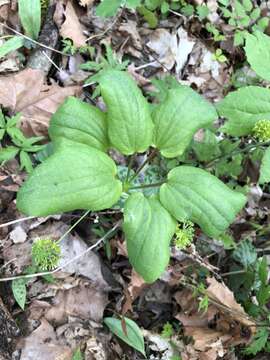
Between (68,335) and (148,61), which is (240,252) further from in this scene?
(148,61)

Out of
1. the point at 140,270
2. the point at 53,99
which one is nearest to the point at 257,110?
the point at 140,270

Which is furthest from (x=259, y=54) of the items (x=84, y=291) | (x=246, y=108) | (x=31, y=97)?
(x=84, y=291)

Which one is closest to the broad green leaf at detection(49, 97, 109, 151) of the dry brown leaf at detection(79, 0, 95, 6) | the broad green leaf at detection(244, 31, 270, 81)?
the broad green leaf at detection(244, 31, 270, 81)

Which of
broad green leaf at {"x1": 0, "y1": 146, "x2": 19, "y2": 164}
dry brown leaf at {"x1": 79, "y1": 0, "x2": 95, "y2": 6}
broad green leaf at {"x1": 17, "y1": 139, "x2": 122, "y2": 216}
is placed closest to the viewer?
broad green leaf at {"x1": 17, "y1": 139, "x2": 122, "y2": 216}

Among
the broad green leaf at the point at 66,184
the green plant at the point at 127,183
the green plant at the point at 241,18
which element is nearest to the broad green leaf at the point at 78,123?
the green plant at the point at 127,183

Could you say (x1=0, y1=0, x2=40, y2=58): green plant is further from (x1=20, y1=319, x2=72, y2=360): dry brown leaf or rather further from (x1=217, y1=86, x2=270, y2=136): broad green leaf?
(x1=20, y1=319, x2=72, y2=360): dry brown leaf

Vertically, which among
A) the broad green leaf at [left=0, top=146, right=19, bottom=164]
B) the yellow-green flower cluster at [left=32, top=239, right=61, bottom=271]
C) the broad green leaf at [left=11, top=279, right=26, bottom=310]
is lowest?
the broad green leaf at [left=11, top=279, right=26, bottom=310]
